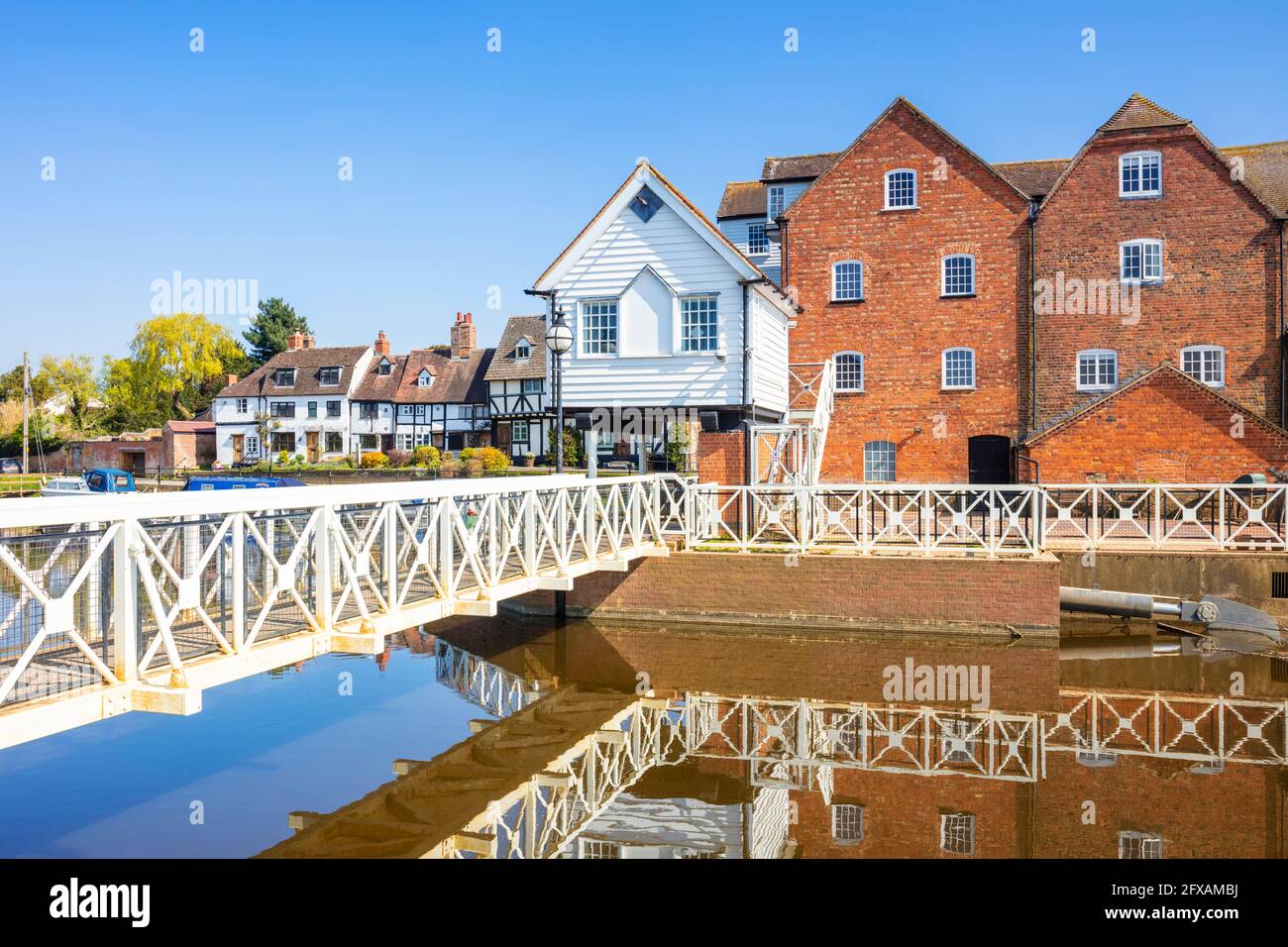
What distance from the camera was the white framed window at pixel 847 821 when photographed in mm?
9188

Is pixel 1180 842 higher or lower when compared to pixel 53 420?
lower

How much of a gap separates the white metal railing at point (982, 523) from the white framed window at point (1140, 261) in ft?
25.9

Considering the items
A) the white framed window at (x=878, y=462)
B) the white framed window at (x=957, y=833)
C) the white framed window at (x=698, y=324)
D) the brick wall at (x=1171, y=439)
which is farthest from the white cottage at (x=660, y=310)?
the white framed window at (x=957, y=833)

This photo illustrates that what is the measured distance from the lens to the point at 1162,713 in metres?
13.1

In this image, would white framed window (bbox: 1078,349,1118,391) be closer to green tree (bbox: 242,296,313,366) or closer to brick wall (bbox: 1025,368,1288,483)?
brick wall (bbox: 1025,368,1288,483)

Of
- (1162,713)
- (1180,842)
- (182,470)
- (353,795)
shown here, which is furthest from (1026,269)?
(182,470)

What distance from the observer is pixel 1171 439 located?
24094 mm

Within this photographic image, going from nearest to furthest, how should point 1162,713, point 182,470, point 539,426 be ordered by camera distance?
point 1162,713, point 539,426, point 182,470

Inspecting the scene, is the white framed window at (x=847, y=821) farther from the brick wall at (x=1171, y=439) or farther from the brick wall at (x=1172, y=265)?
the brick wall at (x=1172, y=265)

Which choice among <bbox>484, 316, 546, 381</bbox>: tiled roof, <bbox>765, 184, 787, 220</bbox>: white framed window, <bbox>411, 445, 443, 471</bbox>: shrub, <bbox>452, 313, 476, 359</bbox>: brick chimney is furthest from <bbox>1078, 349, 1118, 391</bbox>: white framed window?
<bbox>452, 313, 476, 359</bbox>: brick chimney

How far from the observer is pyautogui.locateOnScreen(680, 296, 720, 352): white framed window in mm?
20328
